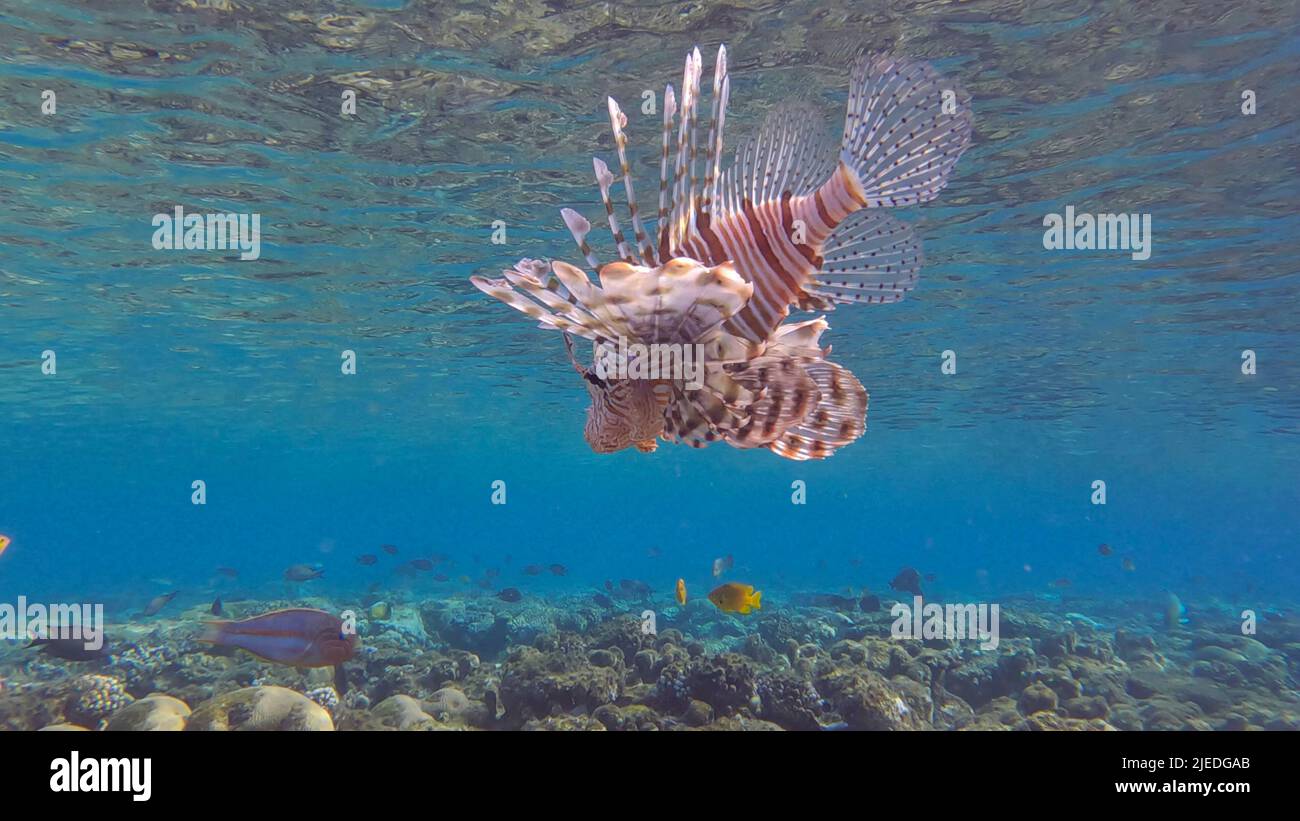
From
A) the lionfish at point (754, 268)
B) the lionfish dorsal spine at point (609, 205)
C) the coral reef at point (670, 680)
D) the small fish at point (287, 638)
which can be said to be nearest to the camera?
the lionfish at point (754, 268)

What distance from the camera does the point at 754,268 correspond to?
2738 millimetres

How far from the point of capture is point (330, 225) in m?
14.5

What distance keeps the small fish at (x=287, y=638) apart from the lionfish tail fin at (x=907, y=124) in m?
5.37

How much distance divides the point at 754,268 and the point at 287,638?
5146 mm

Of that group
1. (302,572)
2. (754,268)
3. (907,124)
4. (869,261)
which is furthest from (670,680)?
(302,572)

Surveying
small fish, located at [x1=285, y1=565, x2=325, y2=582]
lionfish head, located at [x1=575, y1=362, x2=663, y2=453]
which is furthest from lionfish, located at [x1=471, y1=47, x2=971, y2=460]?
small fish, located at [x1=285, y1=565, x2=325, y2=582]

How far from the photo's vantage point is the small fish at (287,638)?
5.53m

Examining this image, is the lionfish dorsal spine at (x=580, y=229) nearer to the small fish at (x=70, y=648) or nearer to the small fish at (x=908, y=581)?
the small fish at (x=70, y=648)

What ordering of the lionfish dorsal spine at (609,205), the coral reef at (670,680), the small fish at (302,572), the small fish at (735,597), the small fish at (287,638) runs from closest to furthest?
1. the lionfish dorsal spine at (609,205)
2. the small fish at (287,638)
3. the coral reef at (670,680)
4. the small fish at (735,597)
5. the small fish at (302,572)

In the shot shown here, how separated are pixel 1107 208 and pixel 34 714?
732 inches

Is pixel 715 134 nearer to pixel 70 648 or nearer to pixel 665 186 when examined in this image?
pixel 665 186

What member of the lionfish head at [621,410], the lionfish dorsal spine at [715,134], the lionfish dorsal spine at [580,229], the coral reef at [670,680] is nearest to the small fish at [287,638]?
the coral reef at [670,680]
